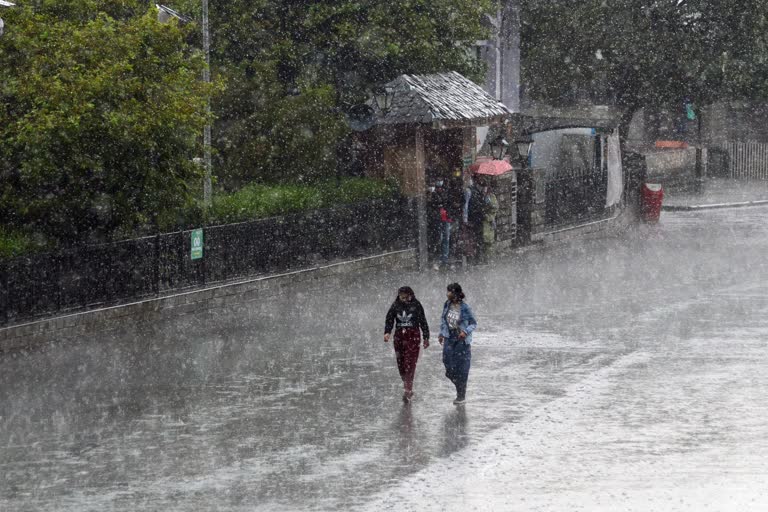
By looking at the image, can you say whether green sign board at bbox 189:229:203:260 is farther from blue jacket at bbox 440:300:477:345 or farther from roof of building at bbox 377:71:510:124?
roof of building at bbox 377:71:510:124

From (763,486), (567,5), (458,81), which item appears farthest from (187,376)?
(567,5)

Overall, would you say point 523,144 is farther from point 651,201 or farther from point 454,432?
point 454,432

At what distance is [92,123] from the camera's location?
20.0 metres

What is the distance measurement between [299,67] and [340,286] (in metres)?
6.74

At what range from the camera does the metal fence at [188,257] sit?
18.6 meters

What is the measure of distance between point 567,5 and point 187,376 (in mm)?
36837

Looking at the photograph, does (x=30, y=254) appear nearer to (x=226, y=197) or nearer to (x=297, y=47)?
(x=226, y=197)

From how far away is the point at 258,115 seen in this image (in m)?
28.4

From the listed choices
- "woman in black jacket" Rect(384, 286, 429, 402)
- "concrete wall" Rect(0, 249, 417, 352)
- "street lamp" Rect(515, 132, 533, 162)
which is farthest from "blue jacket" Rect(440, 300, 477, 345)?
"street lamp" Rect(515, 132, 533, 162)

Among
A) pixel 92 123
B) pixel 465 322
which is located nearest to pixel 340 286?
pixel 92 123

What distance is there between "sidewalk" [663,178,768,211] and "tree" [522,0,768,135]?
373 centimetres

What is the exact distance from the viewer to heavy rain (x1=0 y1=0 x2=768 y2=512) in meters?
11.9

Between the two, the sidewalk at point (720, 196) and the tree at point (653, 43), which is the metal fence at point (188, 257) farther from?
the tree at point (653, 43)

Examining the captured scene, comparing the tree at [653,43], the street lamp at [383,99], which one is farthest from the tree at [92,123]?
the tree at [653,43]
